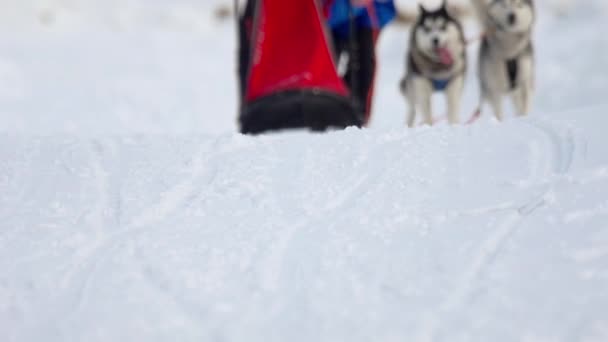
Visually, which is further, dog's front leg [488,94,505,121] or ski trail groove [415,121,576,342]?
dog's front leg [488,94,505,121]

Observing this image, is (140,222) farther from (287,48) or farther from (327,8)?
(327,8)

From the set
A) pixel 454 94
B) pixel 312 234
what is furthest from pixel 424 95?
pixel 312 234

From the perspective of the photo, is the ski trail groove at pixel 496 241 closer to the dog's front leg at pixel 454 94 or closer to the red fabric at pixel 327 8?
the dog's front leg at pixel 454 94

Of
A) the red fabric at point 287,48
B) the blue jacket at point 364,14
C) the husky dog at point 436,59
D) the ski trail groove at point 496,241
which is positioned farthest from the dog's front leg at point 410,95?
the ski trail groove at point 496,241

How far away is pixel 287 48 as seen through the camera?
457 cm

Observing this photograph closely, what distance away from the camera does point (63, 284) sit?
2365 millimetres

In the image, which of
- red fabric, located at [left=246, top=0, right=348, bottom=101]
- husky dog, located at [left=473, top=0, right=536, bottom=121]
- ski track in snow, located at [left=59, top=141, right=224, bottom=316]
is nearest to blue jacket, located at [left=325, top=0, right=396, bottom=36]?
red fabric, located at [left=246, top=0, right=348, bottom=101]

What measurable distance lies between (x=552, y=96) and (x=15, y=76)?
14.6ft

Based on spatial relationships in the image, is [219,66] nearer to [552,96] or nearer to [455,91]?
[552,96]

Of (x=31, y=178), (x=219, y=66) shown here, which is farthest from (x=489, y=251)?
(x=219, y=66)

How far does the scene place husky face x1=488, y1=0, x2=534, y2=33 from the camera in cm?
462

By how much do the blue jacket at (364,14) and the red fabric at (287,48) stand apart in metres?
Answer: 0.30

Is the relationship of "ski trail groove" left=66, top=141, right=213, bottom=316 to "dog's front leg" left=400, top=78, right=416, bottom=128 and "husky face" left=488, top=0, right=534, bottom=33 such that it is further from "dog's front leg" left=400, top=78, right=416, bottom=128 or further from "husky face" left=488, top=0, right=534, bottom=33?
"husky face" left=488, top=0, right=534, bottom=33

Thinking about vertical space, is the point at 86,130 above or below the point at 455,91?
below
